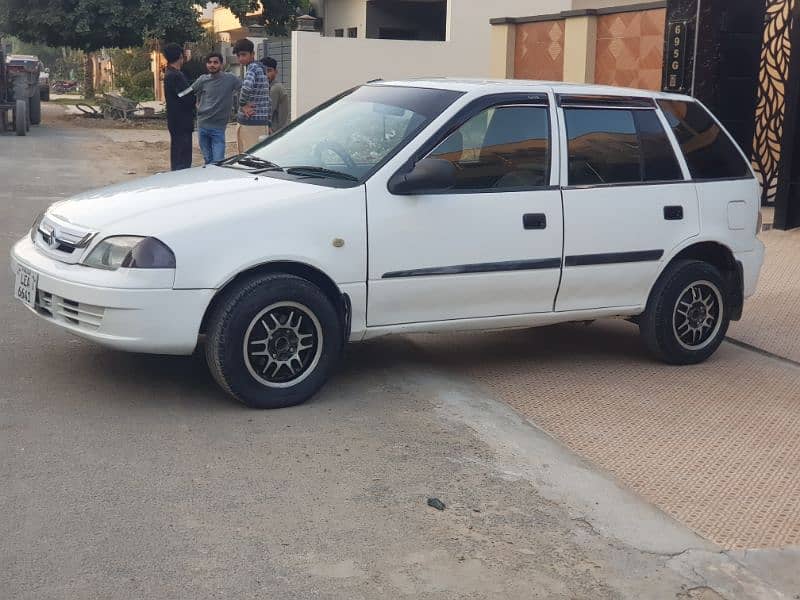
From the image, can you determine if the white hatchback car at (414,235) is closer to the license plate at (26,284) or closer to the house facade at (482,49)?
the license plate at (26,284)

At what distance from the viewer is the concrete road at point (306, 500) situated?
3.91 meters

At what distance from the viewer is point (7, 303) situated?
7.82m

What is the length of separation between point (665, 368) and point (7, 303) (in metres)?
4.50

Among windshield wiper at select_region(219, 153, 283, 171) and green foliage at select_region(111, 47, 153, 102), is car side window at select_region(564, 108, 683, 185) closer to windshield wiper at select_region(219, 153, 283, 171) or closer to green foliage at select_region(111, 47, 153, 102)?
windshield wiper at select_region(219, 153, 283, 171)

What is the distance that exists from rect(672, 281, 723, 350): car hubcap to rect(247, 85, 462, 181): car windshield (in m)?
1.98

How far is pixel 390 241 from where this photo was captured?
585 centimetres

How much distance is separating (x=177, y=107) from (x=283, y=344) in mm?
7843

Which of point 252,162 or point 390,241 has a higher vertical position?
point 252,162

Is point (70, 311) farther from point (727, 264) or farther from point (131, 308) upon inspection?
point (727, 264)

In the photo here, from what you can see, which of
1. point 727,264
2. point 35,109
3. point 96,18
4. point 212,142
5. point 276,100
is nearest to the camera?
point 727,264

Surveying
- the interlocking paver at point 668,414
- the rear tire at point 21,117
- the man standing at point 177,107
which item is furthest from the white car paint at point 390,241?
the rear tire at point 21,117

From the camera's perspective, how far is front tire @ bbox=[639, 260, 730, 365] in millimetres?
6840

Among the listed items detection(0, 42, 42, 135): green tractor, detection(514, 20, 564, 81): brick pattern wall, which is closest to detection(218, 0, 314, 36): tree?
detection(0, 42, 42, 135): green tractor

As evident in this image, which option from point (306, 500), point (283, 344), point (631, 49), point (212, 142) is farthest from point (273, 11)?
point (306, 500)
